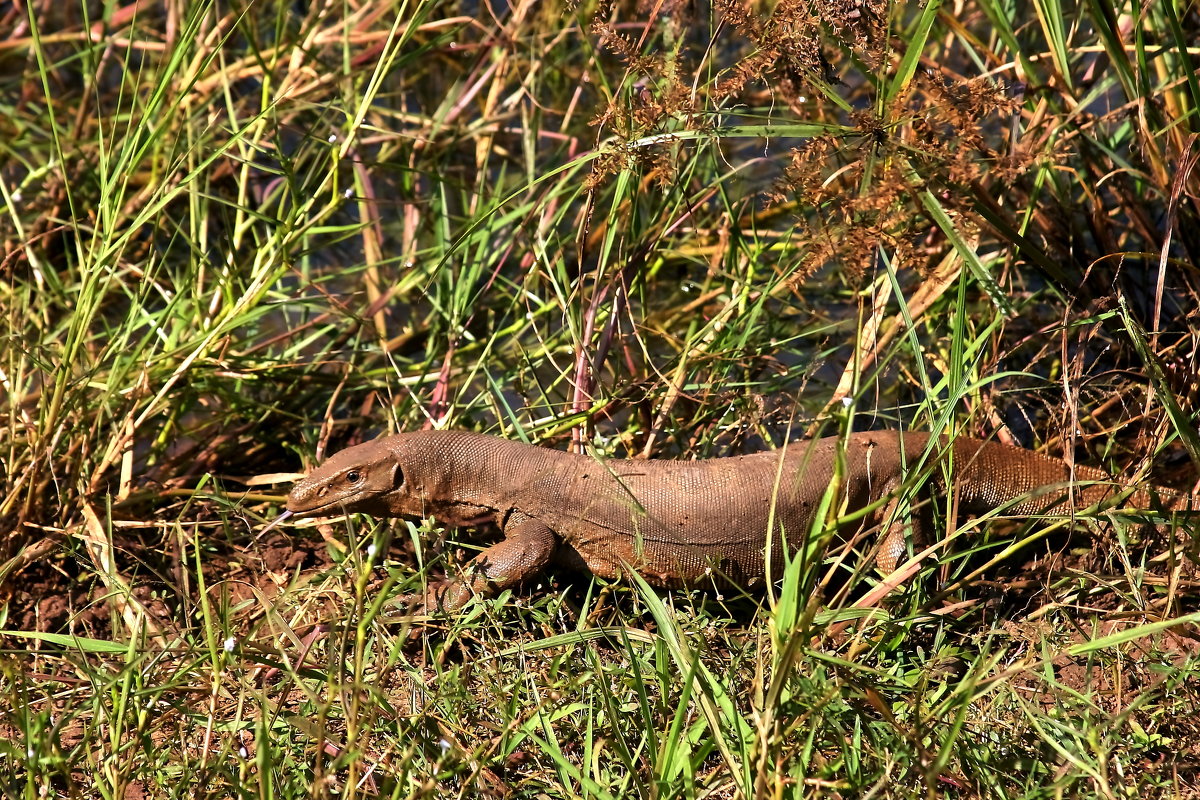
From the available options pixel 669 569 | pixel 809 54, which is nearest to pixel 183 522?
pixel 669 569

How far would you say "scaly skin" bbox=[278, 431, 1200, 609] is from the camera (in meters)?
4.15

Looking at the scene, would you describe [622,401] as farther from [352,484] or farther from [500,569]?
[352,484]

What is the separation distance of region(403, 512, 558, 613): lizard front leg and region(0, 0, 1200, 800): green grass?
0.09 meters

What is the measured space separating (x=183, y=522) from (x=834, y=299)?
2.98 meters

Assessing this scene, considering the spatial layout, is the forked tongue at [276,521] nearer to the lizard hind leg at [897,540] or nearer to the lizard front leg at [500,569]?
the lizard front leg at [500,569]

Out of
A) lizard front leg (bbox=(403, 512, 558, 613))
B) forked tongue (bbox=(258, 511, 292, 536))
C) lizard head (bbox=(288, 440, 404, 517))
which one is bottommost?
lizard front leg (bbox=(403, 512, 558, 613))

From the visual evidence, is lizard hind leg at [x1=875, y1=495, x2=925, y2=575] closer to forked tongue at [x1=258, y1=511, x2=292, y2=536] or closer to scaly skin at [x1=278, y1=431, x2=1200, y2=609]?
scaly skin at [x1=278, y1=431, x2=1200, y2=609]

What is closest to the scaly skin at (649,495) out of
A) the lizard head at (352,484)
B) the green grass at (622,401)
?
the lizard head at (352,484)

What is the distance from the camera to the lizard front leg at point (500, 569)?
160 inches

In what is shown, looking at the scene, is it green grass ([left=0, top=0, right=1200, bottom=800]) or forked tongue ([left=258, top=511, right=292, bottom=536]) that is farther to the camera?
forked tongue ([left=258, top=511, right=292, bottom=536])

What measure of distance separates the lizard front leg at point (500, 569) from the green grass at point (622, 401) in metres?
0.09

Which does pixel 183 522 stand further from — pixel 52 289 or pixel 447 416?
pixel 52 289

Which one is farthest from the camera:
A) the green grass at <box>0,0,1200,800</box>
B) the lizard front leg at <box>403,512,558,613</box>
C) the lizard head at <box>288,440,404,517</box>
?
the lizard head at <box>288,440,404,517</box>

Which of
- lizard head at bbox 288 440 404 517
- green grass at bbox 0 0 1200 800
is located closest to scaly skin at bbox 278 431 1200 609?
lizard head at bbox 288 440 404 517
